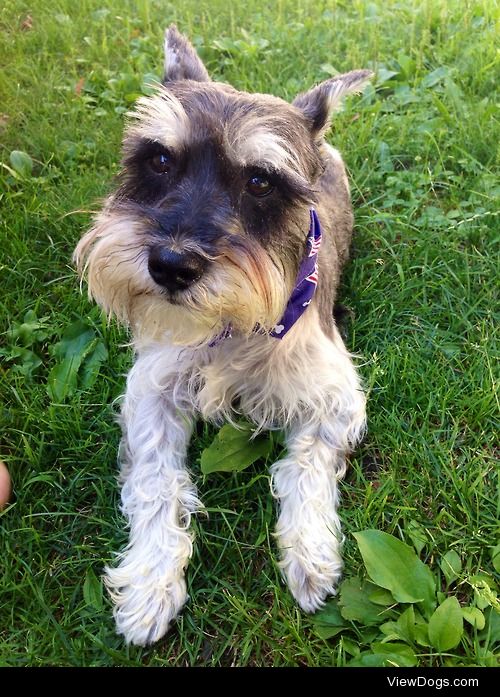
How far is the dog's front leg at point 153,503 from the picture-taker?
9.04 feet

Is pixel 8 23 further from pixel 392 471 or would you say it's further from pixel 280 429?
pixel 392 471

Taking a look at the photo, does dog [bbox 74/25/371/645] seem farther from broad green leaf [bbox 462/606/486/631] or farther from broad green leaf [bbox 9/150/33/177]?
broad green leaf [bbox 9/150/33/177]

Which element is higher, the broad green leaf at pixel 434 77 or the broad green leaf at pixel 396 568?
the broad green leaf at pixel 434 77

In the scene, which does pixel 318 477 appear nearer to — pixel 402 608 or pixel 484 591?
pixel 402 608

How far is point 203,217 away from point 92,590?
5.35 feet

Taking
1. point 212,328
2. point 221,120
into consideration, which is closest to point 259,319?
point 212,328

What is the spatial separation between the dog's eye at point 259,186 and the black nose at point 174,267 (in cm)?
49

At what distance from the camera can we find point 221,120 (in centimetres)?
277

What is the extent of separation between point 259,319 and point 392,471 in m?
1.02

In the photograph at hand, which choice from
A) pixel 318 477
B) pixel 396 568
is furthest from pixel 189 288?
pixel 396 568

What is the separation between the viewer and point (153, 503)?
3.06 meters

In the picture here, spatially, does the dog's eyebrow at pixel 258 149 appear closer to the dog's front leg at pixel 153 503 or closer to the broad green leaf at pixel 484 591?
the dog's front leg at pixel 153 503

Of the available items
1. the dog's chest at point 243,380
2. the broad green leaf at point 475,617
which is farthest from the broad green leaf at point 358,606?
the dog's chest at point 243,380

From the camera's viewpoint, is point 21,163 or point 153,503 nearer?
point 153,503
